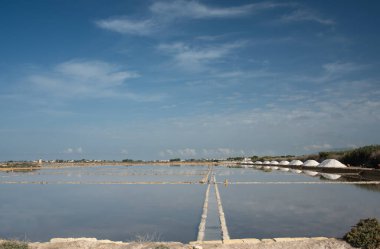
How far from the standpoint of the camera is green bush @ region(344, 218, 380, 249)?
21.5ft

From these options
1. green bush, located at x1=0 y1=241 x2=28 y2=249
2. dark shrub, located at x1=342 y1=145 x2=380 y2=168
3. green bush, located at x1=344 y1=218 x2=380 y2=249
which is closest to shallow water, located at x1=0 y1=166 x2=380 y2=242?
green bush, located at x1=344 y1=218 x2=380 y2=249

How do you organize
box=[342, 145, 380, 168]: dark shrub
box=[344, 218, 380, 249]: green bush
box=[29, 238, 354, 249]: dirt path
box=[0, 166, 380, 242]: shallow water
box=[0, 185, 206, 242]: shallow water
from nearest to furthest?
box=[344, 218, 380, 249]: green bush, box=[29, 238, 354, 249]: dirt path, box=[0, 166, 380, 242]: shallow water, box=[0, 185, 206, 242]: shallow water, box=[342, 145, 380, 168]: dark shrub

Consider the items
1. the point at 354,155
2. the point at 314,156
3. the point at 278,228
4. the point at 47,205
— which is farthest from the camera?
the point at 314,156

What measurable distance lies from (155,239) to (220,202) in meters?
5.77

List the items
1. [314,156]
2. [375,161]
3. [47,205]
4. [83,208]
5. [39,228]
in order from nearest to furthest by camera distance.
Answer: [39,228], [83,208], [47,205], [375,161], [314,156]

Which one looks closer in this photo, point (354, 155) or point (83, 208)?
point (83, 208)

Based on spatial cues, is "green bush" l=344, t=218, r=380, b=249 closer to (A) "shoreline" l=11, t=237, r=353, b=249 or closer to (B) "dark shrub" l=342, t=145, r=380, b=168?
(A) "shoreline" l=11, t=237, r=353, b=249

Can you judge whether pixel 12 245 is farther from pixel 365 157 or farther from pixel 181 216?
pixel 365 157

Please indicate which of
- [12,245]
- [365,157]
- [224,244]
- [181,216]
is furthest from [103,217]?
[365,157]

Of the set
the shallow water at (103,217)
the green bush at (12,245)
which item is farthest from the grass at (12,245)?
the shallow water at (103,217)

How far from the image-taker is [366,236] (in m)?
6.63

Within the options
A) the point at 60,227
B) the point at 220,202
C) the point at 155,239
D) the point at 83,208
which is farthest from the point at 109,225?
the point at 220,202

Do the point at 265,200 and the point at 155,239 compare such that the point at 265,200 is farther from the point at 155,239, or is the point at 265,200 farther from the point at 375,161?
the point at 375,161

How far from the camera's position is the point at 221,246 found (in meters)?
6.81
